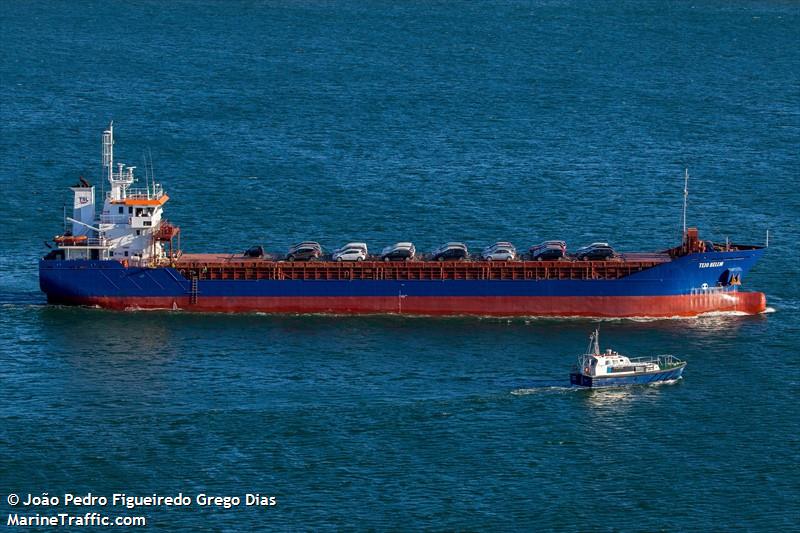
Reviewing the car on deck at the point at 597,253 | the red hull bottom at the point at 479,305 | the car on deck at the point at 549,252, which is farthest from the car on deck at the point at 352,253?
the car on deck at the point at 597,253

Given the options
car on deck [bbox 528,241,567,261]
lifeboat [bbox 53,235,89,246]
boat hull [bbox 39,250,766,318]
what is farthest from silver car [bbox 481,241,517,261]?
lifeboat [bbox 53,235,89,246]

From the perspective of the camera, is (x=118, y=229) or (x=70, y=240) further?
(x=118, y=229)

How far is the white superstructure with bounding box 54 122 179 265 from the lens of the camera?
139 m

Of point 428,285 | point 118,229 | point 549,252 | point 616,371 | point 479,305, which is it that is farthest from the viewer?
point 118,229

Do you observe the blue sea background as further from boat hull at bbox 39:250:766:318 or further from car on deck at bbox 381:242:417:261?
car on deck at bbox 381:242:417:261

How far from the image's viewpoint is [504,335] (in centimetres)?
13150

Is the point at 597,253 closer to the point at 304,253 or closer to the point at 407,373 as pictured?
the point at 304,253

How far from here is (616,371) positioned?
119688 mm

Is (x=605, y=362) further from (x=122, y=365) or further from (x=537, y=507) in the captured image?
(x=122, y=365)

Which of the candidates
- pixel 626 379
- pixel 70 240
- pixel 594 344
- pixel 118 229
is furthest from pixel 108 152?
pixel 626 379

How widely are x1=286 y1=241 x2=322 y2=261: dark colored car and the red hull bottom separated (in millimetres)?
3875

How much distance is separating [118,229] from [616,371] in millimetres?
42052

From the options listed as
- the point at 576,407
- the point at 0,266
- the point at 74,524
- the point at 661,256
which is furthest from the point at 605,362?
the point at 0,266

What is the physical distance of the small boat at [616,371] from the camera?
11875 centimetres
